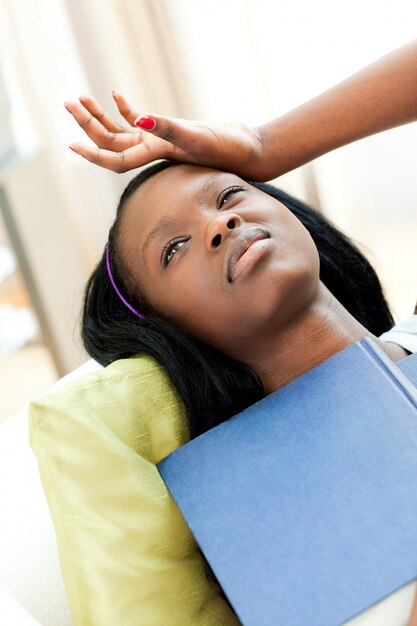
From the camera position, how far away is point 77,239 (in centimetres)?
241

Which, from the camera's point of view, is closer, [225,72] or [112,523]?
[112,523]

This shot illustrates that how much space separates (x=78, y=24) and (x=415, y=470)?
69.8 inches

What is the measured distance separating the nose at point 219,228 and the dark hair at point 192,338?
0.13 metres

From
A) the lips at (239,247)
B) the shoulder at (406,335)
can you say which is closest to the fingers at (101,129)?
the lips at (239,247)

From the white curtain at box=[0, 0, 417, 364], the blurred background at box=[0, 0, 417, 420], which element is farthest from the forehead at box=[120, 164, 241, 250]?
the white curtain at box=[0, 0, 417, 364]

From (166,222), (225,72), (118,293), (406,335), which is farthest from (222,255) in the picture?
(225,72)

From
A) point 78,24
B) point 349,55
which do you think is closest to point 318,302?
point 349,55

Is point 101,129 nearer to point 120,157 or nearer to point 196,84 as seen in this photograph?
point 120,157

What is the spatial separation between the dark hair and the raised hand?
1.4 inches

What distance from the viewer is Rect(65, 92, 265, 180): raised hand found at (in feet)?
3.52

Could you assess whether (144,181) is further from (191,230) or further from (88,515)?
(88,515)

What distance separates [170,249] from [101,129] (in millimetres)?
228

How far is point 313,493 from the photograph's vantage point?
2.56 ft

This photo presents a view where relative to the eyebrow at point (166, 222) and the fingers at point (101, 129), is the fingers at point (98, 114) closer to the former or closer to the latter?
the fingers at point (101, 129)
